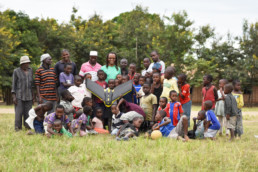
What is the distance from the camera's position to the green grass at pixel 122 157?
456 cm

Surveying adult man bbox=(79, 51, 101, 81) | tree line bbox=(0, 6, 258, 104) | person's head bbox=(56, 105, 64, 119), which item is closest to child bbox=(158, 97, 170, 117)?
adult man bbox=(79, 51, 101, 81)

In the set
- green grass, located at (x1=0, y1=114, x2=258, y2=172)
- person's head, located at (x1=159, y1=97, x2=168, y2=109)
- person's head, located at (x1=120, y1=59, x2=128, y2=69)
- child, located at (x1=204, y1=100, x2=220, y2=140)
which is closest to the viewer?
green grass, located at (x1=0, y1=114, x2=258, y2=172)

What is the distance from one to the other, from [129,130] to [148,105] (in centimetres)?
142

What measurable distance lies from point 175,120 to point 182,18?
76.6 ft

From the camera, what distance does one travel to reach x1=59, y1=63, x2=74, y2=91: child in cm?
843

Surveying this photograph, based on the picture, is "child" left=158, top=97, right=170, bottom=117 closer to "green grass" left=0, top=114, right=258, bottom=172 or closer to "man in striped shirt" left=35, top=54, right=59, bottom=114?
"green grass" left=0, top=114, right=258, bottom=172

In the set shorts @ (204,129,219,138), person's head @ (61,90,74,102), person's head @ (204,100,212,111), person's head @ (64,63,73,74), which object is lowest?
shorts @ (204,129,219,138)

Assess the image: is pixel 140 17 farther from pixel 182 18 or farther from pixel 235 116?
pixel 235 116

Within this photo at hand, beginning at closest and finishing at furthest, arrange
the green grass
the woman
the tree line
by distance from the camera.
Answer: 1. the green grass
2. the woman
3. the tree line

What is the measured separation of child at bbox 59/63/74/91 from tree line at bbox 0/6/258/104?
64.2 ft

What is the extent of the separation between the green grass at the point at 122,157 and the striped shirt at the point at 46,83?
2.40 metres

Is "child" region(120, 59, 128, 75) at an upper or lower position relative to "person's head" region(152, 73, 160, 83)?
upper

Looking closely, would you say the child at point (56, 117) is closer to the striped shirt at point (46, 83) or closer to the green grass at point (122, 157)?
the green grass at point (122, 157)

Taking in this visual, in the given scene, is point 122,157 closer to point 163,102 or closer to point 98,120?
point 163,102
